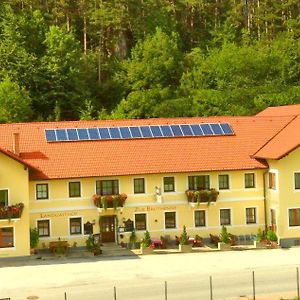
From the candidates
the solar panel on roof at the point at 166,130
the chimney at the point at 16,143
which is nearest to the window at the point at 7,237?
the chimney at the point at 16,143

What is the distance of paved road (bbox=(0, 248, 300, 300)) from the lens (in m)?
30.8

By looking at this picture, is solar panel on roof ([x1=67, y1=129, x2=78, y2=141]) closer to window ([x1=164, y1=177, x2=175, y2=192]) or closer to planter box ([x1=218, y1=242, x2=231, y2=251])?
window ([x1=164, y1=177, x2=175, y2=192])

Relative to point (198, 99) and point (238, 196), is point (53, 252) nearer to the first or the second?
point (238, 196)

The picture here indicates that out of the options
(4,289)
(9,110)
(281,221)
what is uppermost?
(9,110)

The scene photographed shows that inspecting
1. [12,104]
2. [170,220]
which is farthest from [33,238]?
[12,104]

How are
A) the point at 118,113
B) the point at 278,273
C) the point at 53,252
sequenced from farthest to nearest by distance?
the point at 118,113
the point at 53,252
the point at 278,273

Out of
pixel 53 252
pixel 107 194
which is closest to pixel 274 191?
pixel 107 194

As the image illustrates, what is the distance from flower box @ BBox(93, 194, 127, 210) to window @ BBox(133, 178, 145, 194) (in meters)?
1.32

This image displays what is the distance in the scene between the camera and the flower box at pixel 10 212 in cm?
3941

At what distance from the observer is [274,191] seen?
43844mm

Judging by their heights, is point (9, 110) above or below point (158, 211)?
above

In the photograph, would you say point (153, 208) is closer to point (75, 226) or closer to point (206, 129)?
point (75, 226)

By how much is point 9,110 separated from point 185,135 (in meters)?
24.4

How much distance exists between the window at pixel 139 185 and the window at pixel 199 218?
4.35 metres
